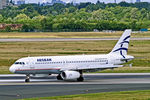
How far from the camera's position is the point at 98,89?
2222 inches

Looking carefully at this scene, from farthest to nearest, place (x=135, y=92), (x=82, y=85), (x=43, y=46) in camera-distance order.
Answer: (x=43, y=46) → (x=82, y=85) → (x=135, y=92)

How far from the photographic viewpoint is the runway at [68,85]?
53.2 meters

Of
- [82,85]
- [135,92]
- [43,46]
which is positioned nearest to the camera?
[135,92]

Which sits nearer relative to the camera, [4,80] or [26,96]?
[26,96]

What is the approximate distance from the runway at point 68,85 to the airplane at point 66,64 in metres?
1.11

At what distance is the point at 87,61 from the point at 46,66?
556cm

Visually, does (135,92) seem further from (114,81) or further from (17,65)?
Answer: (17,65)

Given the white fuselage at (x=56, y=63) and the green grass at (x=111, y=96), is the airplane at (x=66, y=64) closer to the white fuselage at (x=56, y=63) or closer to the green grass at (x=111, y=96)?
the white fuselage at (x=56, y=63)

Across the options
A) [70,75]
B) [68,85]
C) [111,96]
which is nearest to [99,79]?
[70,75]

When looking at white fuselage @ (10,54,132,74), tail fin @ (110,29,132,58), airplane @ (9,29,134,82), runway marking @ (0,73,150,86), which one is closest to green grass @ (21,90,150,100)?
runway marking @ (0,73,150,86)

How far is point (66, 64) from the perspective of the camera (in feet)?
214

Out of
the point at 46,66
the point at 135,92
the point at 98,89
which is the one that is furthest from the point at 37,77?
the point at 135,92

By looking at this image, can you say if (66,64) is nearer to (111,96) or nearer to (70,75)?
(70,75)

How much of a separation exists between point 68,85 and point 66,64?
520cm
